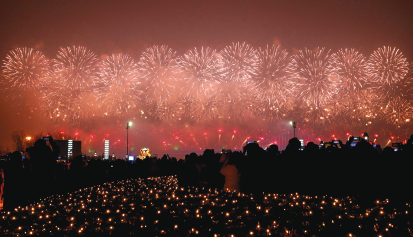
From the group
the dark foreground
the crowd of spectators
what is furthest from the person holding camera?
the dark foreground

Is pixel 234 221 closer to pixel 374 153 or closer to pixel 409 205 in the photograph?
pixel 409 205

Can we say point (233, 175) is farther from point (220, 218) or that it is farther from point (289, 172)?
point (220, 218)

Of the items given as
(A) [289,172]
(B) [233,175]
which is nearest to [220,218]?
(B) [233,175]

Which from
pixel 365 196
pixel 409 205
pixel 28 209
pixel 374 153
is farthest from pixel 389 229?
pixel 28 209

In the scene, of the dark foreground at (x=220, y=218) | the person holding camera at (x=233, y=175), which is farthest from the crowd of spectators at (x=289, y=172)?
the dark foreground at (x=220, y=218)

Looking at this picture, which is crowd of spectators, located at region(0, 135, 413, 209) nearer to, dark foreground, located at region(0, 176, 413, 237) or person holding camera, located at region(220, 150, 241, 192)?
person holding camera, located at region(220, 150, 241, 192)

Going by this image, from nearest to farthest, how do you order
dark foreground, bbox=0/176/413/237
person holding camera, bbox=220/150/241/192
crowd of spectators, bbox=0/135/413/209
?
dark foreground, bbox=0/176/413/237
crowd of spectators, bbox=0/135/413/209
person holding camera, bbox=220/150/241/192
